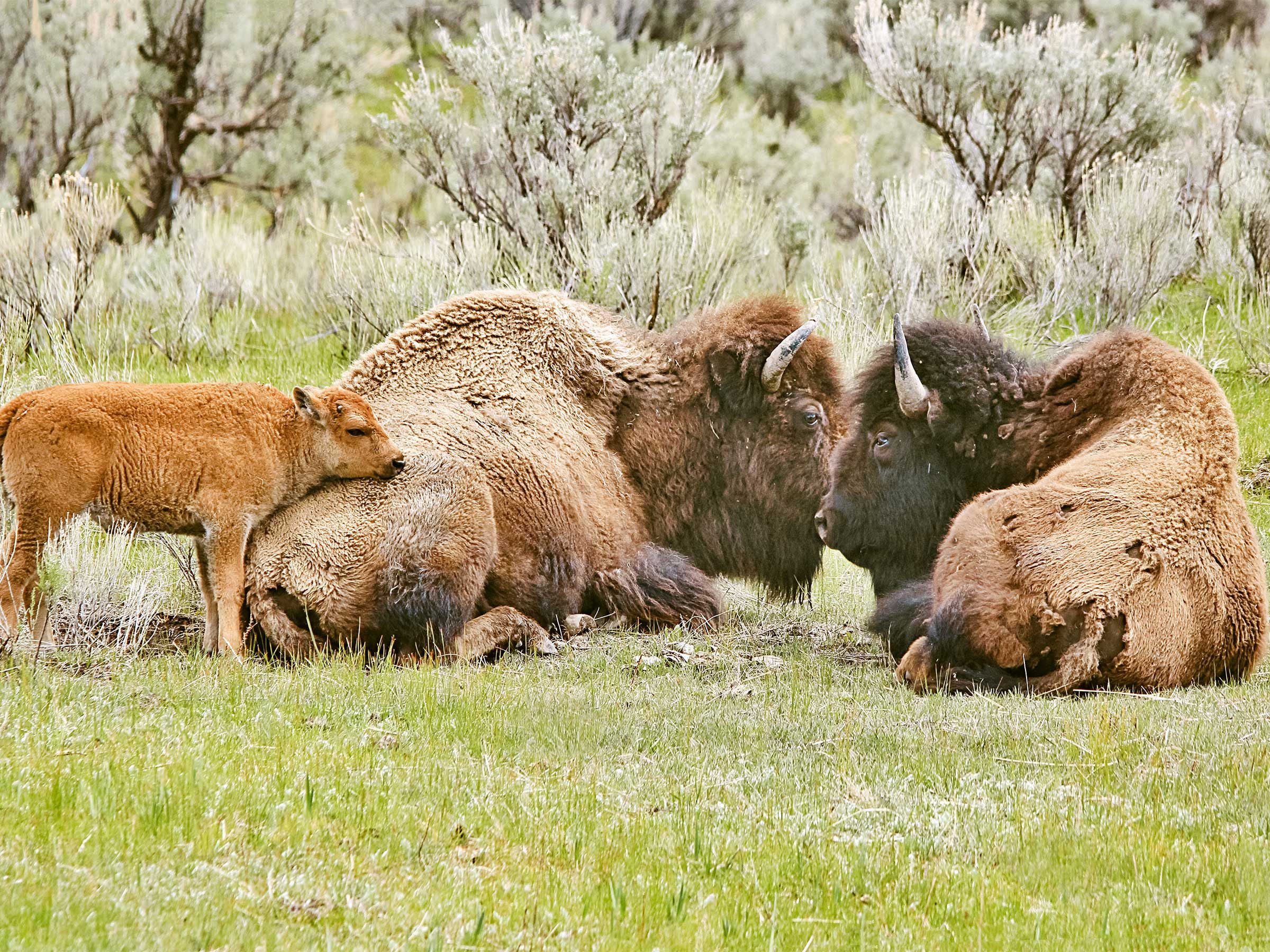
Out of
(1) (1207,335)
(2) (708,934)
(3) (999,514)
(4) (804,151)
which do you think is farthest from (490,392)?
(4) (804,151)

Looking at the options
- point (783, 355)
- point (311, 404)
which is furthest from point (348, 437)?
point (783, 355)

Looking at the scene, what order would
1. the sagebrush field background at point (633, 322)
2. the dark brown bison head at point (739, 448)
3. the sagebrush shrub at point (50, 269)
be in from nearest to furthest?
the sagebrush field background at point (633, 322)
the dark brown bison head at point (739, 448)
the sagebrush shrub at point (50, 269)

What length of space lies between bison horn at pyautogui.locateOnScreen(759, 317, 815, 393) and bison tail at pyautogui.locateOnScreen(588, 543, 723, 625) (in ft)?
3.57

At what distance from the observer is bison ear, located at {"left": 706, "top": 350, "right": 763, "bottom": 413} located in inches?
305

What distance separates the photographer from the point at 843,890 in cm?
375

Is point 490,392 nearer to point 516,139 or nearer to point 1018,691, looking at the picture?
point 1018,691

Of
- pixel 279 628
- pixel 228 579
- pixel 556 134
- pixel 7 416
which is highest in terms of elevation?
pixel 556 134

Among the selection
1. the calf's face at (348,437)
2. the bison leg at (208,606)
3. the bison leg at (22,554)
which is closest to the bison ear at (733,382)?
the calf's face at (348,437)

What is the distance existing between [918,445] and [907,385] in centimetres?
33

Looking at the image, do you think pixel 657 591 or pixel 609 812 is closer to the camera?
pixel 609 812

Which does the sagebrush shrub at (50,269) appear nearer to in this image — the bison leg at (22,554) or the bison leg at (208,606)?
the bison leg at (208,606)

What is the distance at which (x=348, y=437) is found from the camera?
6391mm

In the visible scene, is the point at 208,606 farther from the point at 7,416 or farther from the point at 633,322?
the point at 633,322

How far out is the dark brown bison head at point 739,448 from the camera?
7.70 meters
